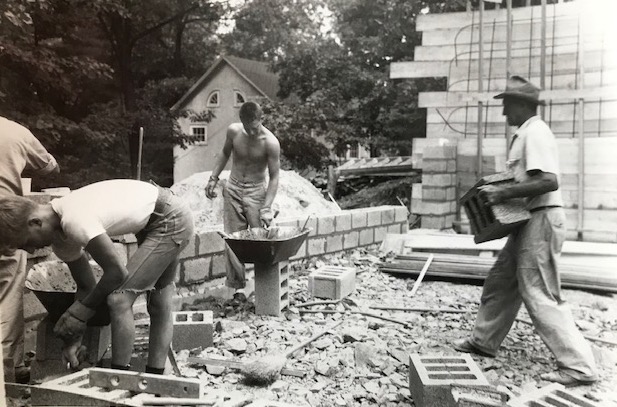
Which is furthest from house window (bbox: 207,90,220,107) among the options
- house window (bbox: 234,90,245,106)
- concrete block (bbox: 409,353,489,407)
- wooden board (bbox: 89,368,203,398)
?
wooden board (bbox: 89,368,203,398)

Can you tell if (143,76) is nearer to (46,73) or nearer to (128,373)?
(46,73)

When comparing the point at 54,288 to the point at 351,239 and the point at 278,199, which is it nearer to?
the point at 351,239

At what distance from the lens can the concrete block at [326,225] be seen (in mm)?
7055

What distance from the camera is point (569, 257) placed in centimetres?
677

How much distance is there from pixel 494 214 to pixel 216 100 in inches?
405

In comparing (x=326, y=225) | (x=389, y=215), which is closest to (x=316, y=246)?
(x=326, y=225)

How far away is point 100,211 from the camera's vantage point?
9.05ft

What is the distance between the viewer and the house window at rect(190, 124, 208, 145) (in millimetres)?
11554

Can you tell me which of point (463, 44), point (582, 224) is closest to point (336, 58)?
point (463, 44)

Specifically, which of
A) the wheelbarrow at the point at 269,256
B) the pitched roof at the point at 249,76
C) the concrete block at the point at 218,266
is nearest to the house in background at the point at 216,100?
the pitched roof at the point at 249,76

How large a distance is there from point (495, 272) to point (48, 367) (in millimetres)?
2932

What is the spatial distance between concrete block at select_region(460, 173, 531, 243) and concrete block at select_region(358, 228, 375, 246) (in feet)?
13.0

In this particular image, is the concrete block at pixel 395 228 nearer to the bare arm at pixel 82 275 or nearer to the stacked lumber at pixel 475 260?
the stacked lumber at pixel 475 260

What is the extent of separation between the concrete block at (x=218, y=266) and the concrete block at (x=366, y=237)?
272cm
